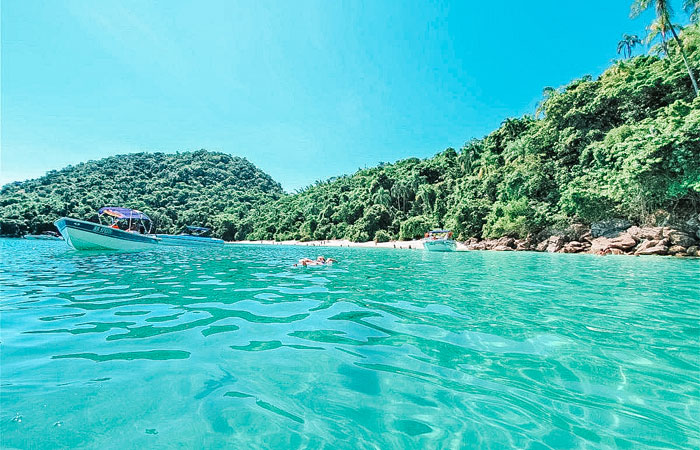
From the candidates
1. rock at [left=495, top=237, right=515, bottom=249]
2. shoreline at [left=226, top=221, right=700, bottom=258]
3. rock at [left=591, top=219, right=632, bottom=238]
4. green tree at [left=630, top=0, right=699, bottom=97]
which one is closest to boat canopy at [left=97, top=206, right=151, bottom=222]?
shoreline at [left=226, top=221, right=700, bottom=258]

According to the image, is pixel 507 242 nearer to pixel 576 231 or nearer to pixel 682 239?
pixel 576 231

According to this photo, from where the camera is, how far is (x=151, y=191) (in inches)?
3834

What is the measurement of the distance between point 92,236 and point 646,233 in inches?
1526

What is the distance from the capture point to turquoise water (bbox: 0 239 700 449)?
6.34ft

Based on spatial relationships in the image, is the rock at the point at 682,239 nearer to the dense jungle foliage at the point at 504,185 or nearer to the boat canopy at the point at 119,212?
the dense jungle foliage at the point at 504,185

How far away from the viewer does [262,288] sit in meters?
7.48

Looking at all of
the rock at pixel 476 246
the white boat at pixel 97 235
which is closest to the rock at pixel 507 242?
the rock at pixel 476 246

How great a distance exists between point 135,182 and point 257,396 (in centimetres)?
12119

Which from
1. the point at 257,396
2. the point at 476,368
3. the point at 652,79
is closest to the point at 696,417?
the point at 476,368

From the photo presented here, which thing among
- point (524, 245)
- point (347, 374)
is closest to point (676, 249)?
point (524, 245)

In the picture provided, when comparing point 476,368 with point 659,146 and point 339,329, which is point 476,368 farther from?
point 659,146

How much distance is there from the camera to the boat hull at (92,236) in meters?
19.3

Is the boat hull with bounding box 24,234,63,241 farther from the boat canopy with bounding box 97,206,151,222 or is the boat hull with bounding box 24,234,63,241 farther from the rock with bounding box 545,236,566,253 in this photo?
the rock with bounding box 545,236,566,253

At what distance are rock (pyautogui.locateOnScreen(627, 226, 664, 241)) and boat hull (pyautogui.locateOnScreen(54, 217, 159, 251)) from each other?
37.6m
